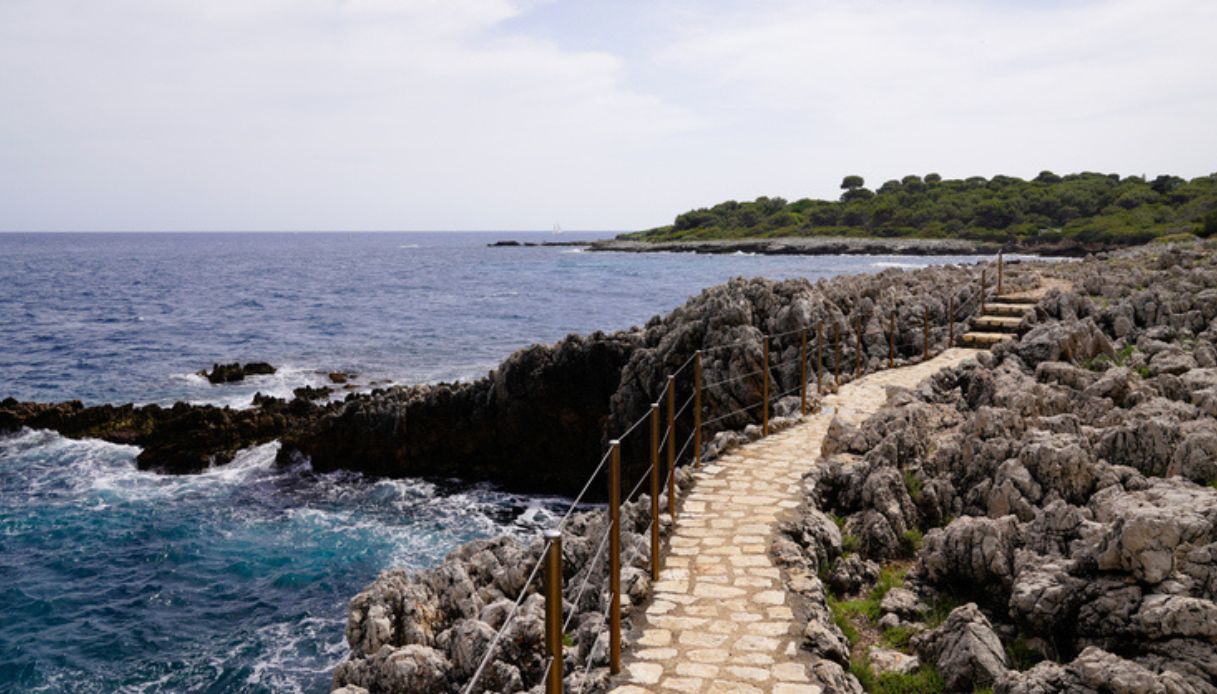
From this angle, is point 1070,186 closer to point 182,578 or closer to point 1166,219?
point 1166,219

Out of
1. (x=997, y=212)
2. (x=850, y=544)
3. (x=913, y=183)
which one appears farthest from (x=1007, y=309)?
(x=913, y=183)

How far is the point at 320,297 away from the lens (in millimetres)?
68000

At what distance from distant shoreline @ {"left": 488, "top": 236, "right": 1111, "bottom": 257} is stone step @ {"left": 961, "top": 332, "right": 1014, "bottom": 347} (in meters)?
62.2

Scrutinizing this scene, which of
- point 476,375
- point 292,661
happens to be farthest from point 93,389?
point 292,661

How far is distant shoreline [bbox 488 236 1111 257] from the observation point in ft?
259

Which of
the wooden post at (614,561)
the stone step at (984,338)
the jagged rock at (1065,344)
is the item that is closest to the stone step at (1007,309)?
the stone step at (984,338)

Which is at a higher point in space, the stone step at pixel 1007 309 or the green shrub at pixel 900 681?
the stone step at pixel 1007 309

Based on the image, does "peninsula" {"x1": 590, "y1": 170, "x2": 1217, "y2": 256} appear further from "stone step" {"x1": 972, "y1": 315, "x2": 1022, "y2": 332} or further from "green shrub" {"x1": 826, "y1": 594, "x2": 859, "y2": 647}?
"green shrub" {"x1": 826, "y1": 594, "x2": 859, "y2": 647}

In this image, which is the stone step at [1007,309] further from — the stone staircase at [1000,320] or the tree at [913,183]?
the tree at [913,183]

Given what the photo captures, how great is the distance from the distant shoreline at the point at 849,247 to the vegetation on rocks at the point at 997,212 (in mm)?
3239

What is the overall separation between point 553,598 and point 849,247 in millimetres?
102348

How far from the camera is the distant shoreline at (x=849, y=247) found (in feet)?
259

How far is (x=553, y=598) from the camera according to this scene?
3729mm

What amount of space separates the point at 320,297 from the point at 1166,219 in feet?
264
